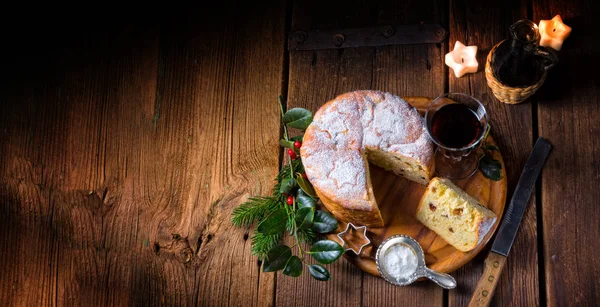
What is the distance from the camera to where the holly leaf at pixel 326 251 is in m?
2.37

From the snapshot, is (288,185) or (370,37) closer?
(288,185)

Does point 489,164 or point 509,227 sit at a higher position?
point 489,164

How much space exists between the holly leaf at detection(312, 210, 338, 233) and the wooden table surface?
198mm

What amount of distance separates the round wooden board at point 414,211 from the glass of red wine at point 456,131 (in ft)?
0.19

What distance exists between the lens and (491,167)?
7.95 ft

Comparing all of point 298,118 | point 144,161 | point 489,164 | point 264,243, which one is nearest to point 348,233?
point 264,243

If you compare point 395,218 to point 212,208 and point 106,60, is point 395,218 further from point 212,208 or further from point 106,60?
point 106,60

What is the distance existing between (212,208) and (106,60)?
86 cm

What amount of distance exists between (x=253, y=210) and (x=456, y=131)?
86 cm

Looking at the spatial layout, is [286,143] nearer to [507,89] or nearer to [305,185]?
[305,185]

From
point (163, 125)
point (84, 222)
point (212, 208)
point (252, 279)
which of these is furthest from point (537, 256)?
point (84, 222)

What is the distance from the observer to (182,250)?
107 inches

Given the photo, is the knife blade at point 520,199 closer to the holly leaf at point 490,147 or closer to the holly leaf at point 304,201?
the holly leaf at point 490,147

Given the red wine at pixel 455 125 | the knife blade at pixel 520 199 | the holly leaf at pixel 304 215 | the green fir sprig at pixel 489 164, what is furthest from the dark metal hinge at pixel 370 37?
the holly leaf at pixel 304 215
